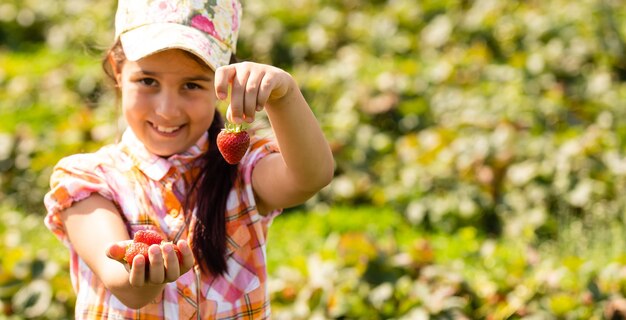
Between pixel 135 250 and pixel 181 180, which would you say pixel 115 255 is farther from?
pixel 181 180

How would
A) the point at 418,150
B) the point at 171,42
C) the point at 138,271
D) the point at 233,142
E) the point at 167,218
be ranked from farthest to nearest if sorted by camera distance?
1. the point at 418,150
2. the point at 167,218
3. the point at 171,42
4. the point at 233,142
5. the point at 138,271

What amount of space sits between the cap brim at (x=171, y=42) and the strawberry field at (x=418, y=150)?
1.66 feet

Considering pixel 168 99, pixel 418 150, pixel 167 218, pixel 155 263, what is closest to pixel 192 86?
pixel 168 99

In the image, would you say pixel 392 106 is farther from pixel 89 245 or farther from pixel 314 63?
pixel 89 245

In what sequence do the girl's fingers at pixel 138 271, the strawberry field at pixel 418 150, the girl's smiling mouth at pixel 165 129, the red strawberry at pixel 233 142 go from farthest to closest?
the strawberry field at pixel 418 150
the girl's smiling mouth at pixel 165 129
the red strawberry at pixel 233 142
the girl's fingers at pixel 138 271

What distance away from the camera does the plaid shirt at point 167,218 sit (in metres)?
2.03

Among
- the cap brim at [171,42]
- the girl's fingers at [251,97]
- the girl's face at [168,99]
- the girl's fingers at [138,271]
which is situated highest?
the cap brim at [171,42]

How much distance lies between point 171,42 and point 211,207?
1.15 feet

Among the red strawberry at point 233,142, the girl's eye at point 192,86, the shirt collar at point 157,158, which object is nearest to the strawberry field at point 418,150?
the shirt collar at point 157,158

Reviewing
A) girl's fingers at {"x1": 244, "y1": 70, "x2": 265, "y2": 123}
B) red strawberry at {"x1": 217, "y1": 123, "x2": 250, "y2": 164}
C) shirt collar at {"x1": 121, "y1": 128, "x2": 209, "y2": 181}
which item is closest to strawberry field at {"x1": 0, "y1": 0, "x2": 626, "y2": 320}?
shirt collar at {"x1": 121, "y1": 128, "x2": 209, "y2": 181}

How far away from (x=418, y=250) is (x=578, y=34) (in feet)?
11.1

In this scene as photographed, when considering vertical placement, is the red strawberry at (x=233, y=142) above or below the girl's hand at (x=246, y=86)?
below

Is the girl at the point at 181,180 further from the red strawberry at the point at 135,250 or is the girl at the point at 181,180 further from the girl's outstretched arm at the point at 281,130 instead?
the red strawberry at the point at 135,250

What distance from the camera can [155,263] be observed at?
167cm
